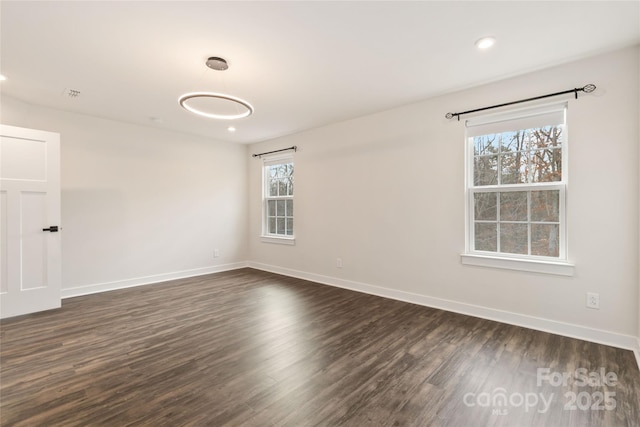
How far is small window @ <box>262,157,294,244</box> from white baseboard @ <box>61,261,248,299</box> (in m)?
1.08

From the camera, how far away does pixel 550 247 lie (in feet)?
9.12

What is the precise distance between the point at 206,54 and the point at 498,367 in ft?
11.3

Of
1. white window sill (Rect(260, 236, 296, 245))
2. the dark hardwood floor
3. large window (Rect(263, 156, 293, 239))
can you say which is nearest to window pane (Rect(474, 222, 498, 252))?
the dark hardwood floor

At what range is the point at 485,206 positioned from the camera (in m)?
3.17

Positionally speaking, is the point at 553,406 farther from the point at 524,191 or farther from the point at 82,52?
the point at 82,52

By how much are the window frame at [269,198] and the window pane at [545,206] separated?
3.49 m

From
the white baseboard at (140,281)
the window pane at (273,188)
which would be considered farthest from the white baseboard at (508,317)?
the white baseboard at (140,281)

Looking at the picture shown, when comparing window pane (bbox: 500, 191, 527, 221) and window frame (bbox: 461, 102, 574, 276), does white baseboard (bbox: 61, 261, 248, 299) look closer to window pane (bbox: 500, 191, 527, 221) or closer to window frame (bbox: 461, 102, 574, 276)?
window frame (bbox: 461, 102, 574, 276)

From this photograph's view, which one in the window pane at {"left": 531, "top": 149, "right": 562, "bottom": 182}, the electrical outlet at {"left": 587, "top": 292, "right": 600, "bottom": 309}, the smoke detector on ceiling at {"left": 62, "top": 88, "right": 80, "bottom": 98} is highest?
the smoke detector on ceiling at {"left": 62, "top": 88, "right": 80, "bottom": 98}

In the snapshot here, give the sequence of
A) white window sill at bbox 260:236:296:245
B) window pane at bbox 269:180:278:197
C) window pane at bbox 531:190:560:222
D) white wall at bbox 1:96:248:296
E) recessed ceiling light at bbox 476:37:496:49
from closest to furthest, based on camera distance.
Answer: recessed ceiling light at bbox 476:37:496:49, window pane at bbox 531:190:560:222, white wall at bbox 1:96:248:296, white window sill at bbox 260:236:296:245, window pane at bbox 269:180:278:197

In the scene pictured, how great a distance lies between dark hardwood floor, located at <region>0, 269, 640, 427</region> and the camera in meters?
1.64

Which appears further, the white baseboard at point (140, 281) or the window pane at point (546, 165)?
the white baseboard at point (140, 281)

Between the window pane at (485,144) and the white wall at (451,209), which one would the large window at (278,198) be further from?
the window pane at (485,144)

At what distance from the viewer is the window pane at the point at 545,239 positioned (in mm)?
2754
